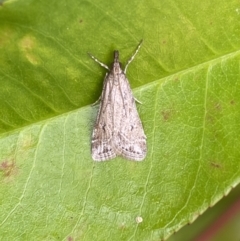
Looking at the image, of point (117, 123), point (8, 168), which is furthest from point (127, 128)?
point (8, 168)

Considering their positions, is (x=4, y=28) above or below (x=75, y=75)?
above

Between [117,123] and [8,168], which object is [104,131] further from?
[8,168]

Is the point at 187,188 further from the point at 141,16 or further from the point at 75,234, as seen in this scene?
the point at 141,16

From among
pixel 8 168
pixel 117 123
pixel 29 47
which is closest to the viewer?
pixel 29 47

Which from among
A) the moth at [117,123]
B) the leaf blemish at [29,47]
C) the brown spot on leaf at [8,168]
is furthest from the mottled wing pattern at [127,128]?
the brown spot on leaf at [8,168]

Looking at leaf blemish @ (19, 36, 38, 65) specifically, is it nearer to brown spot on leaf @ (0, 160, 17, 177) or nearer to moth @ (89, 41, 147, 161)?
moth @ (89, 41, 147, 161)

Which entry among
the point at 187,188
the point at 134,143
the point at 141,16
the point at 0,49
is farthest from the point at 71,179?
the point at 141,16

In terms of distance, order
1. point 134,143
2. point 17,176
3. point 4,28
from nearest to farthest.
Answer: point 4,28 < point 17,176 < point 134,143
